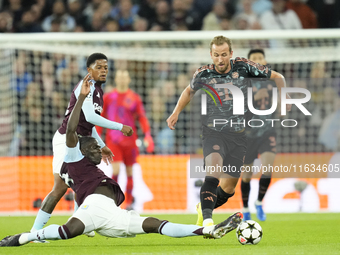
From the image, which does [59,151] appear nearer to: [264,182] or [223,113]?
[223,113]

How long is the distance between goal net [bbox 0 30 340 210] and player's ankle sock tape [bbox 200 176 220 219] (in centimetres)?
393

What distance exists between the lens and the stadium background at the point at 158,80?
9023 millimetres

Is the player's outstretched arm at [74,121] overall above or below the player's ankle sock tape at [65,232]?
above

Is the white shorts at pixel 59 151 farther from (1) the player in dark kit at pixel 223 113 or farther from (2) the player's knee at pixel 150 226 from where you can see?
(2) the player's knee at pixel 150 226

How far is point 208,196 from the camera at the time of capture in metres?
5.19

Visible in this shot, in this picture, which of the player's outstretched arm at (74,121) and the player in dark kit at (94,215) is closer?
the player in dark kit at (94,215)

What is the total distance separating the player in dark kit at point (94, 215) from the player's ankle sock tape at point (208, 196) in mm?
627

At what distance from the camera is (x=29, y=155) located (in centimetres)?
995

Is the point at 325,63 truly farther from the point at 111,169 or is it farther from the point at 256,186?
the point at 111,169

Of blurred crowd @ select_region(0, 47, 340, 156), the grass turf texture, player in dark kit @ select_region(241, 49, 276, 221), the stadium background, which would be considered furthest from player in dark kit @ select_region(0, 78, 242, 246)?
blurred crowd @ select_region(0, 47, 340, 156)

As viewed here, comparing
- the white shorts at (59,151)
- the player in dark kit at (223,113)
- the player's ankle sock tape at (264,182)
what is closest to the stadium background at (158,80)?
the player's ankle sock tape at (264,182)

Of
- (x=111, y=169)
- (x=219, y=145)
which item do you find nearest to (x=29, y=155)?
(x=111, y=169)

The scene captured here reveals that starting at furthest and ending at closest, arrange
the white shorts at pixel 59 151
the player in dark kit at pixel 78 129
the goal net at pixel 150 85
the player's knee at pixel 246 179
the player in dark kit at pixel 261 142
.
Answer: the goal net at pixel 150 85
the player's knee at pixel 246 179
the player in dark kit at pixel 261 142
the white shorts at pixel 59 151
the player in dark kit at pixel 78 129

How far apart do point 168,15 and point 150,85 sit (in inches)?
107
